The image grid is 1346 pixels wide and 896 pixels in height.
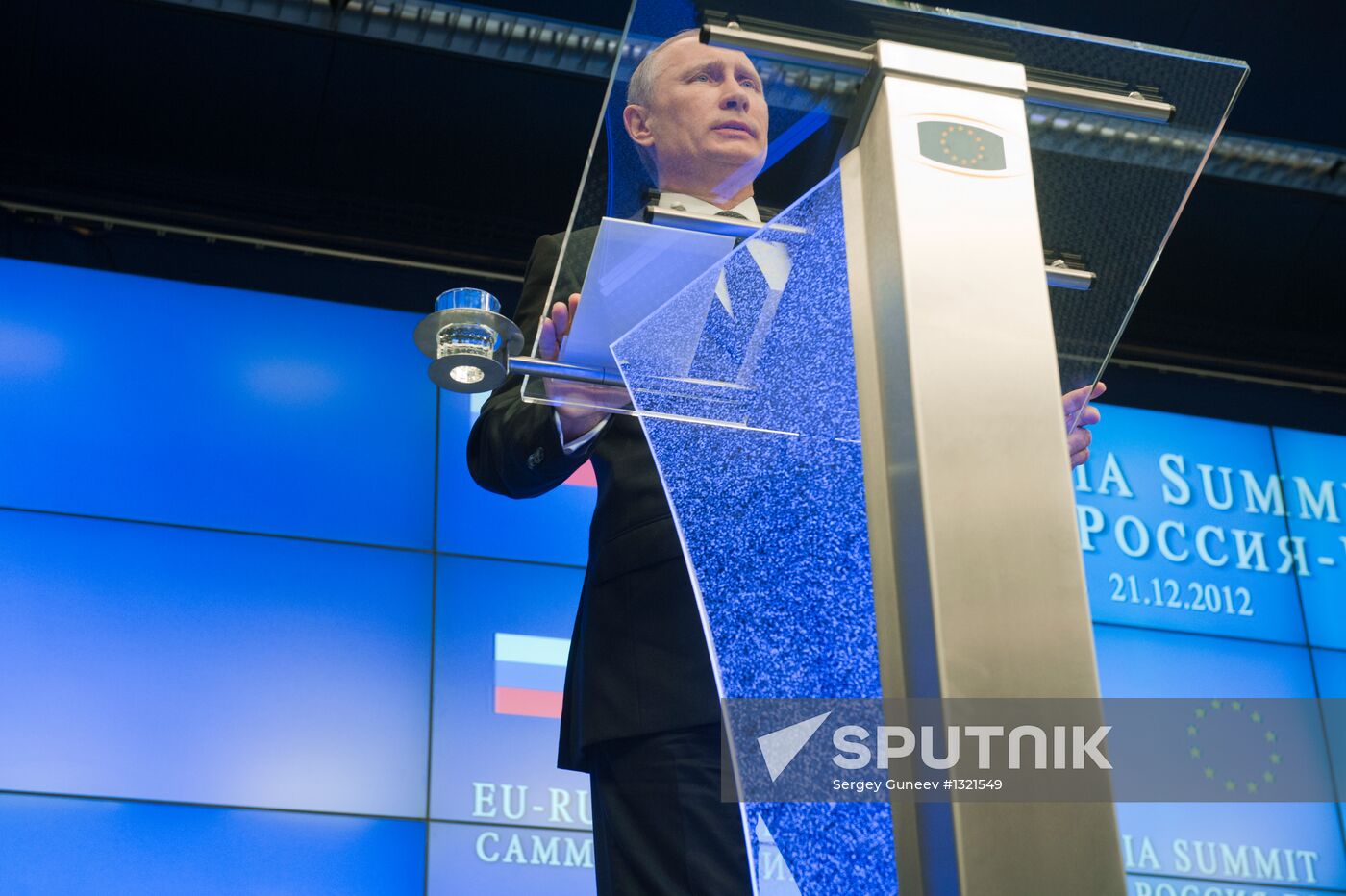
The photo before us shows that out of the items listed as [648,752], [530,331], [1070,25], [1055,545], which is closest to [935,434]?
[1055,545]

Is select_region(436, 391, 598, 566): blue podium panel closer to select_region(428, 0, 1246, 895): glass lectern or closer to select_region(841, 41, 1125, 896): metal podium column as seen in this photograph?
select_region(428, 0, 1246, 895): glass lectern

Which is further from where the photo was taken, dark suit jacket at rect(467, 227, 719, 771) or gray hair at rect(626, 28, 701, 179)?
dark suit jacket at rect(467, 227, 719, 771)

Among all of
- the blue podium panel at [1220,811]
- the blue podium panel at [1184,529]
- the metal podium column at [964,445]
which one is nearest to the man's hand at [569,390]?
the metal podium column at [964,445]

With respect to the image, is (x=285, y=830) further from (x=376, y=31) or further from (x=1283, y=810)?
(x=1283, y=810)

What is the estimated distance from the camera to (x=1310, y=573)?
418cm

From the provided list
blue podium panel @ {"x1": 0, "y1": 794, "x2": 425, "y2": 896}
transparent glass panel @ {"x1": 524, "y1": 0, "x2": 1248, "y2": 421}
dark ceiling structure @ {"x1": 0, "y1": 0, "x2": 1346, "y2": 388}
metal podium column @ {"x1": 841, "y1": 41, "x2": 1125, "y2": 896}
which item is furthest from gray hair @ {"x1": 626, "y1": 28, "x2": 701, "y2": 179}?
dark ceiling structure @ {"x1": 0, "y1": 0, "x2": 1346, "y2": 388}

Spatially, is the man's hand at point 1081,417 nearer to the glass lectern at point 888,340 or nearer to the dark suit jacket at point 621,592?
the glass lectern at point 888,340

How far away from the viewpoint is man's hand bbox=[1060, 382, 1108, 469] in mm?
1046

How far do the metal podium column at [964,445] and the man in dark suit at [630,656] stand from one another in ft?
0.58

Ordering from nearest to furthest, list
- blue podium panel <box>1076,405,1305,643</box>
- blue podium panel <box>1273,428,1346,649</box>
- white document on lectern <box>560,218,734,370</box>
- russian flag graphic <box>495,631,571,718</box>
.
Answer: white document on lectern <box>560,218,734,370</box>
russian flag graphic <box>495,631,571,718</box>
blue podium panel <box>1076,405,1305,643</box>
blue podium panel <box>1273,428,1346,649</box>

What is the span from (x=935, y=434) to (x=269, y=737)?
285 cm

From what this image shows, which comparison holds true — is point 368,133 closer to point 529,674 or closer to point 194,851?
point 529,674

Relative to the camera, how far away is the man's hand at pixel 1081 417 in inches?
41.2

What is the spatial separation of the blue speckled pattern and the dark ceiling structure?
9.03 feet
